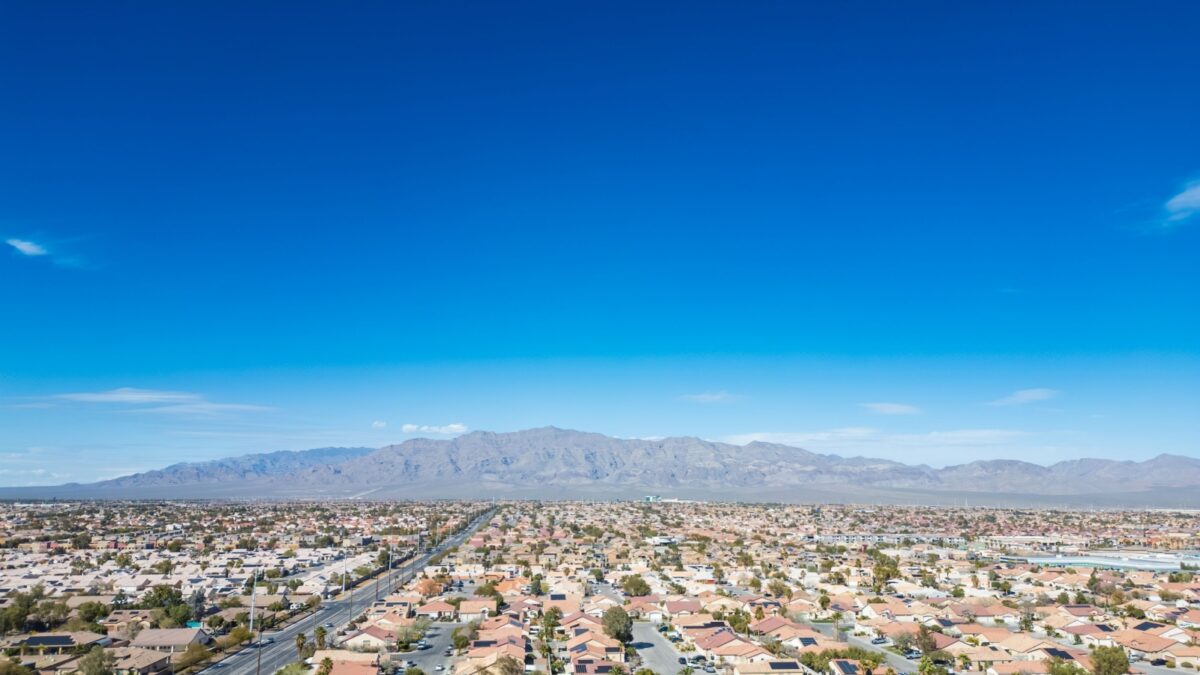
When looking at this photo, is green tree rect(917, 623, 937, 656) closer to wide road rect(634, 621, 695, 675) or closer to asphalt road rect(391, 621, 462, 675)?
wide road rect(634, 621, 695, 675)

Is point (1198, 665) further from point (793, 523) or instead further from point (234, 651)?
point (793, 523)

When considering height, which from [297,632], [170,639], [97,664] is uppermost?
[97,664]

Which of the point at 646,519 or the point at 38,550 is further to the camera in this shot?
the point at 646,519

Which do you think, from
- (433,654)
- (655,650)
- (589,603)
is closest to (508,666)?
(433,654)

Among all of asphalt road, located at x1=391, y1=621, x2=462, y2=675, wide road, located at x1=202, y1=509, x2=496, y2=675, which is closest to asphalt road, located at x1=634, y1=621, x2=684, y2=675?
asphalt road, located at x1=391, y1=621, x2=462, y2=675

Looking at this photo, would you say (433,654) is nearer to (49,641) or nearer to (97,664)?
(97,664)

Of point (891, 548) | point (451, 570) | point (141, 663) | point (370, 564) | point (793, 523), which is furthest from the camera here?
point (793, 523)

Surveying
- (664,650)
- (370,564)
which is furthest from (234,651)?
(370,564)

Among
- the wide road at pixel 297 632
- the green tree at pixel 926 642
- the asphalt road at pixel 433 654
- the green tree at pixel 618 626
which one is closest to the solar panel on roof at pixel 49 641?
the wide road at pixel 297 632
